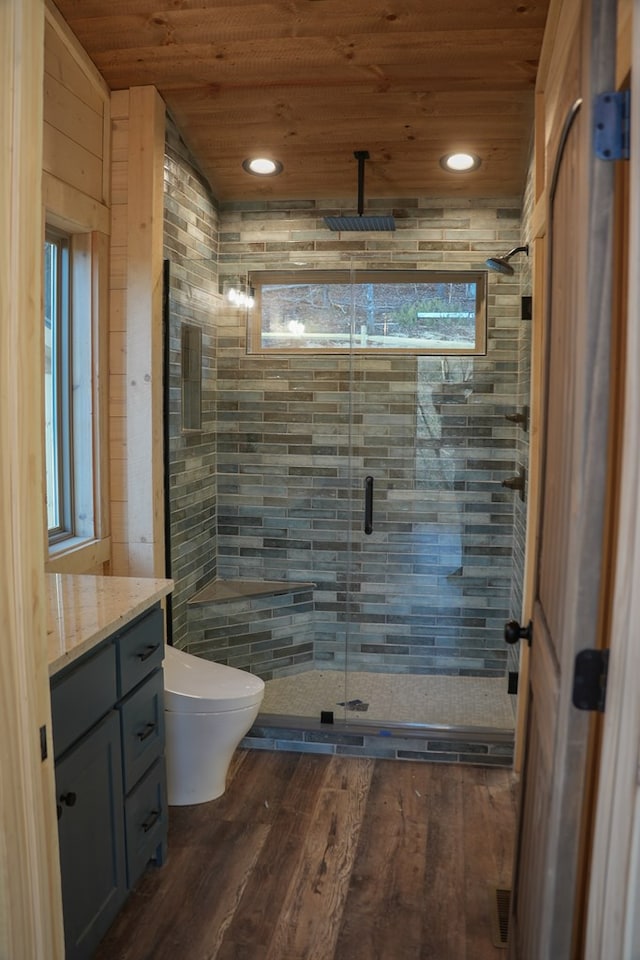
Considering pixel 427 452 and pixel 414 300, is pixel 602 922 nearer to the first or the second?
pixel 427 452

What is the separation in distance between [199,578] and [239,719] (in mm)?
1176

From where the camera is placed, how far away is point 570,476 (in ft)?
3.81

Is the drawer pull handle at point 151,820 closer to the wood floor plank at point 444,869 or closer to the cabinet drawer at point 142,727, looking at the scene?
the cabinet drawer at point 142,727

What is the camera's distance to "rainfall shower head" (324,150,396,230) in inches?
135

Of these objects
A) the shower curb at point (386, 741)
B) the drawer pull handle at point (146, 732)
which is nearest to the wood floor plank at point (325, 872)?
the shower curb at point (386, 741)

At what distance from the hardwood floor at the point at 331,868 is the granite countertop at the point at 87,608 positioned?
88cm

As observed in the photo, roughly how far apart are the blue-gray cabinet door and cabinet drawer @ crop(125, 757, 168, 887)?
0.06 meters

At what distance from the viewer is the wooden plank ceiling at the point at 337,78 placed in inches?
95.1

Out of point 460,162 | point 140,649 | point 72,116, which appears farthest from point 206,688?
point 460,162

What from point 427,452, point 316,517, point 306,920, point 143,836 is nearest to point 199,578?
point 316,517

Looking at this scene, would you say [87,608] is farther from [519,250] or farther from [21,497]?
[519,250]

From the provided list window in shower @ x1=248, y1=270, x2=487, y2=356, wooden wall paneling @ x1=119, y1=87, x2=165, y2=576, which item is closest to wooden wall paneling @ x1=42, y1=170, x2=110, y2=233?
wooden wall paneling @ x1=119, y1=87, x2=165, y2=576

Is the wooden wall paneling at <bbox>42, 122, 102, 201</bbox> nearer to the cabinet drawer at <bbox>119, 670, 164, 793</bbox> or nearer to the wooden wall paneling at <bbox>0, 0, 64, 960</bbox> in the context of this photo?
the wooden wall paneling at <bbox>0, 0, 64, 960</bbox>

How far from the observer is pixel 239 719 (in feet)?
8.19
